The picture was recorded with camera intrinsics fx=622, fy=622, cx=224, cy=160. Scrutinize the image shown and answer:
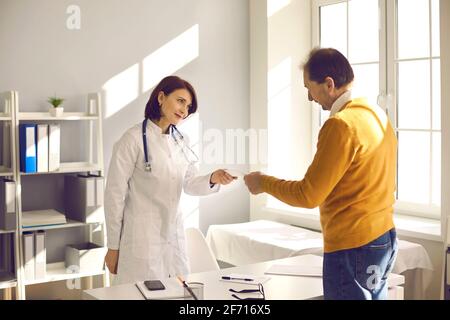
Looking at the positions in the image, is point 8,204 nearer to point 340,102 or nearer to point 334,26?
point 340,102

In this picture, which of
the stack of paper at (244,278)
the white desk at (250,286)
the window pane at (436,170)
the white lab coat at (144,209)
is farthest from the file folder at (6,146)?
the window pane at (436,170)

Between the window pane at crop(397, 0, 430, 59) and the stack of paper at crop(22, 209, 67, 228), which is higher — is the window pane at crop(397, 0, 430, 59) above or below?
above

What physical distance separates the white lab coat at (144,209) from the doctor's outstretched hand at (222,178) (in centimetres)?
19

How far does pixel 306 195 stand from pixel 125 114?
2413 millimetres

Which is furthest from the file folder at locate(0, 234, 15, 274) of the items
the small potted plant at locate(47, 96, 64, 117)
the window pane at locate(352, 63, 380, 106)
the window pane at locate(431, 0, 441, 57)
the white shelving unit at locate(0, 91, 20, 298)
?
the window pane at locate(431, 0, 441, 57)

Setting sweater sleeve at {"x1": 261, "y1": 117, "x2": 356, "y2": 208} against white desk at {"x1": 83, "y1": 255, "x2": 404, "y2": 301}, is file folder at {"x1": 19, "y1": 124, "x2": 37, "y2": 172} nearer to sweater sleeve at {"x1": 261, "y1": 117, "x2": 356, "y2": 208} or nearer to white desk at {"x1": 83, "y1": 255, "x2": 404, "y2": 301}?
white desk at {"x1": 83, "y1": 255, "x2": 404, "y2": 301}

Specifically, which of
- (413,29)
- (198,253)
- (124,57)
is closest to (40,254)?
(198,253)

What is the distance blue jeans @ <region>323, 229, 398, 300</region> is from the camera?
2.14 meters

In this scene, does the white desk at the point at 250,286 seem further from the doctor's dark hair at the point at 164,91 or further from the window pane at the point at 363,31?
the window pane at the point at 363,31

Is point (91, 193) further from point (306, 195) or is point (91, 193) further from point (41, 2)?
point (306, 195)

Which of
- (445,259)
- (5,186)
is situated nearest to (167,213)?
(5,186)

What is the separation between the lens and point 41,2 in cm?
398

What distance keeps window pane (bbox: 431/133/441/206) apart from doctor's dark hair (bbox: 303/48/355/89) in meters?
1.93

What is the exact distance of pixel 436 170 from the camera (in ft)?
13.2
